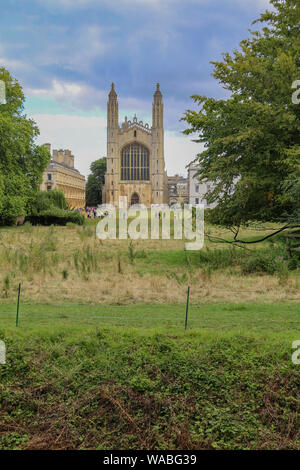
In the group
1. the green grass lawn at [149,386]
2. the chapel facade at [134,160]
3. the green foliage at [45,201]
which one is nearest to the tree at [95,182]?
the chapel facade at [134,160]

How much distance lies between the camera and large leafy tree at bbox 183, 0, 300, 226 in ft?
47.2

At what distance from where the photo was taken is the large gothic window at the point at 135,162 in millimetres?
82312

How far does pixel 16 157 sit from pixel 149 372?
29734 mm

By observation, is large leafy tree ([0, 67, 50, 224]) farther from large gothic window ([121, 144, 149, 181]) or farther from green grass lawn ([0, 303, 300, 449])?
large gothic window ([121, 144, 149, 181])

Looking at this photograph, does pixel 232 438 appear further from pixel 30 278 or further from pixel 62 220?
pixel 62 220

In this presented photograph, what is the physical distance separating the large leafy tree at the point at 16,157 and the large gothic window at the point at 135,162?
154 feet

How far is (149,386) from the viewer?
283 inches

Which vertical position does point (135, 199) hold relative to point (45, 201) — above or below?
above

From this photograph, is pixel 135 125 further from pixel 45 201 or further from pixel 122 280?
pixel 122 280

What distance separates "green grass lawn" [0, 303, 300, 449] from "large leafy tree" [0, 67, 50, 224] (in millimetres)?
23777

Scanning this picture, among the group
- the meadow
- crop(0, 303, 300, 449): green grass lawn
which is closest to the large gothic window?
the meadow

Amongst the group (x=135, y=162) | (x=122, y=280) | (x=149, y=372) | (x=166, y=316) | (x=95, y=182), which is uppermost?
(x=135, y=162)

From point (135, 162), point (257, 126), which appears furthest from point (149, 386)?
point (135, 162)
